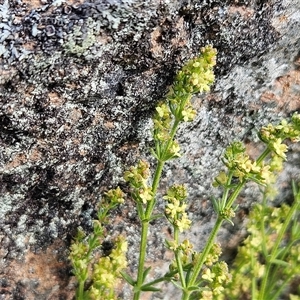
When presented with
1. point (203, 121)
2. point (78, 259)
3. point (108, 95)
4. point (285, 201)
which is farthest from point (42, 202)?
point (285, 201)

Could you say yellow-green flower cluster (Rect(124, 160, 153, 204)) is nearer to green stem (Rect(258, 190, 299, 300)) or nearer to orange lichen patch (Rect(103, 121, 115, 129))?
orange lichen patch (Rect(103, 121, 115, 129))

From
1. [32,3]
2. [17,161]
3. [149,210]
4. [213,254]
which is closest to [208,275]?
[213,254]

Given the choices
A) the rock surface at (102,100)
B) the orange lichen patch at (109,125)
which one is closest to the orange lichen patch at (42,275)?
the rock surface at (102,100)

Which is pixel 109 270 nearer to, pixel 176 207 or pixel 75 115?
pixel 176 207

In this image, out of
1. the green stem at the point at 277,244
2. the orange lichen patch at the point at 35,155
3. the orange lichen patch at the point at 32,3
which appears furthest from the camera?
the green stem at the point at 277,244

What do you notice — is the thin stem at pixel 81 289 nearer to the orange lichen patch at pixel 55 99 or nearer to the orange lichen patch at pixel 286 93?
the orange lichen patch at pixel 55 99

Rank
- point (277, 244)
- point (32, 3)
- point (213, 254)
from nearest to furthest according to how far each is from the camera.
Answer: point (32, 3), point (213, 254), point (277, 244)

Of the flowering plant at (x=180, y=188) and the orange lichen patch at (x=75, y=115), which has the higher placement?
the orange lichen patch at (x=75, y=115)
